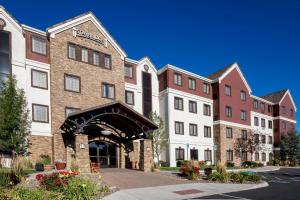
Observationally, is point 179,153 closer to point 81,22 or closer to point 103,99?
point 103,99

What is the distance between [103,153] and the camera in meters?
33.0

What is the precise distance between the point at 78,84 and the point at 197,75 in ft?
62.4

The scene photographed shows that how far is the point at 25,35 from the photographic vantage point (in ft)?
95.0

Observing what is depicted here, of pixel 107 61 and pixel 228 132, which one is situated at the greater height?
pixel 107 61

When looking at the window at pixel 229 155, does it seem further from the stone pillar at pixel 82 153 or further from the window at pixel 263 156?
the stone pillar at pixel 82 153

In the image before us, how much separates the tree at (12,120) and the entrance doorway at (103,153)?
7608 millimetres

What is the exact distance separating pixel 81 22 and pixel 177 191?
2093 centimetres

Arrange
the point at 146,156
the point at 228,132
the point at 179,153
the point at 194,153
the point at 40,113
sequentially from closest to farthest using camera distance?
1. the point at 146,156
2. the point at 40,113
3. the point at 179,153
4. the point at 194,153
5. the point at 228,132

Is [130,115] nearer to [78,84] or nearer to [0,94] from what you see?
[78,84]

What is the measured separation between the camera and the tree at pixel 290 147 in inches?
2271

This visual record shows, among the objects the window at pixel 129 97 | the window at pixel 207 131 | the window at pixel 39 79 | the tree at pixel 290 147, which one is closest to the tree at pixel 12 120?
the window at pixel 39 79

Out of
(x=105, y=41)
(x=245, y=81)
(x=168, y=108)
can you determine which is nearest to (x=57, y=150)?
(x=105, y=41)

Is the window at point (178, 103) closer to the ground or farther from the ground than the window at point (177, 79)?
closer to the ground

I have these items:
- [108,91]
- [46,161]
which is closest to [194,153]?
[108,91]
